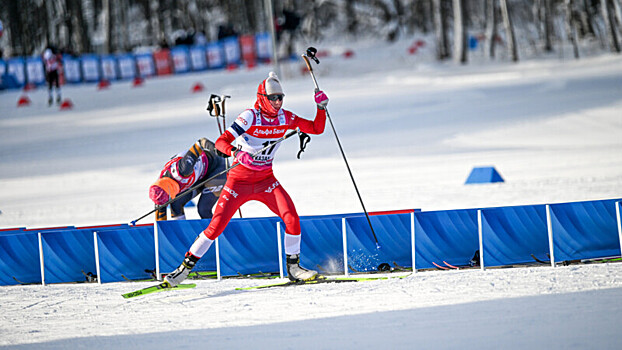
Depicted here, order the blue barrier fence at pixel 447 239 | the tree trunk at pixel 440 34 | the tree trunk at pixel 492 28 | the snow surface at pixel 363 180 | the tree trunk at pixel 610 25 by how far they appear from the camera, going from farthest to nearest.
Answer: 1. the tree trunk at pixel 440 34
2. the tree trunk at pixel 492 28
3. the tree trunk at pixel 610 25
4. the blue barrier fence at pixel 447 239
5. the snow surface at pixel 363 180

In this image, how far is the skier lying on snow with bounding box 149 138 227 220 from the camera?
7.57m

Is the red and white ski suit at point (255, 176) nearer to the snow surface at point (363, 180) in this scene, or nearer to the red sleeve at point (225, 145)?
the red sleeve at point (225, 145)

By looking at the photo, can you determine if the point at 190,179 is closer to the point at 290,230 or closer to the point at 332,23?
the point at 290,230

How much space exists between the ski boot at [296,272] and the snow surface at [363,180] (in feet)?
0.53

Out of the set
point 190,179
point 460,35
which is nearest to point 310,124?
point 190,179

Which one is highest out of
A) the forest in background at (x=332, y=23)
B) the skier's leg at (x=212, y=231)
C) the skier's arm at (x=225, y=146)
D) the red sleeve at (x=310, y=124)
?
the forest in background at (x=332, y=23)

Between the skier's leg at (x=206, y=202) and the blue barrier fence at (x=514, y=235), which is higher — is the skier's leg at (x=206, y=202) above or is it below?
above

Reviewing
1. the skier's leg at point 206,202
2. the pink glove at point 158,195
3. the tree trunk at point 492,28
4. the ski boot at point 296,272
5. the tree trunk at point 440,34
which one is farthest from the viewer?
the tree trunk at point 440,34

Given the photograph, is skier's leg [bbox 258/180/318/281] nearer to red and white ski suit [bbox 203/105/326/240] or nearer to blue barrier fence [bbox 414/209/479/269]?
red and white ski suit [bbox 203/105/326/240]

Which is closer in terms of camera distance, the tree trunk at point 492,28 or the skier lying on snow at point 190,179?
the skier lying on snow at point 190,179

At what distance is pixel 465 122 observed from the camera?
57.0ft

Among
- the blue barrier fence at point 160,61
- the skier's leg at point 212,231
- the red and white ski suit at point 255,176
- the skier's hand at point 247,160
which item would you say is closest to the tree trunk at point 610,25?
the blue barrier fence at point 160,61

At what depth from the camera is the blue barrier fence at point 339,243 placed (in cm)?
632

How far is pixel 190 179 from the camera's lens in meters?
7.63
